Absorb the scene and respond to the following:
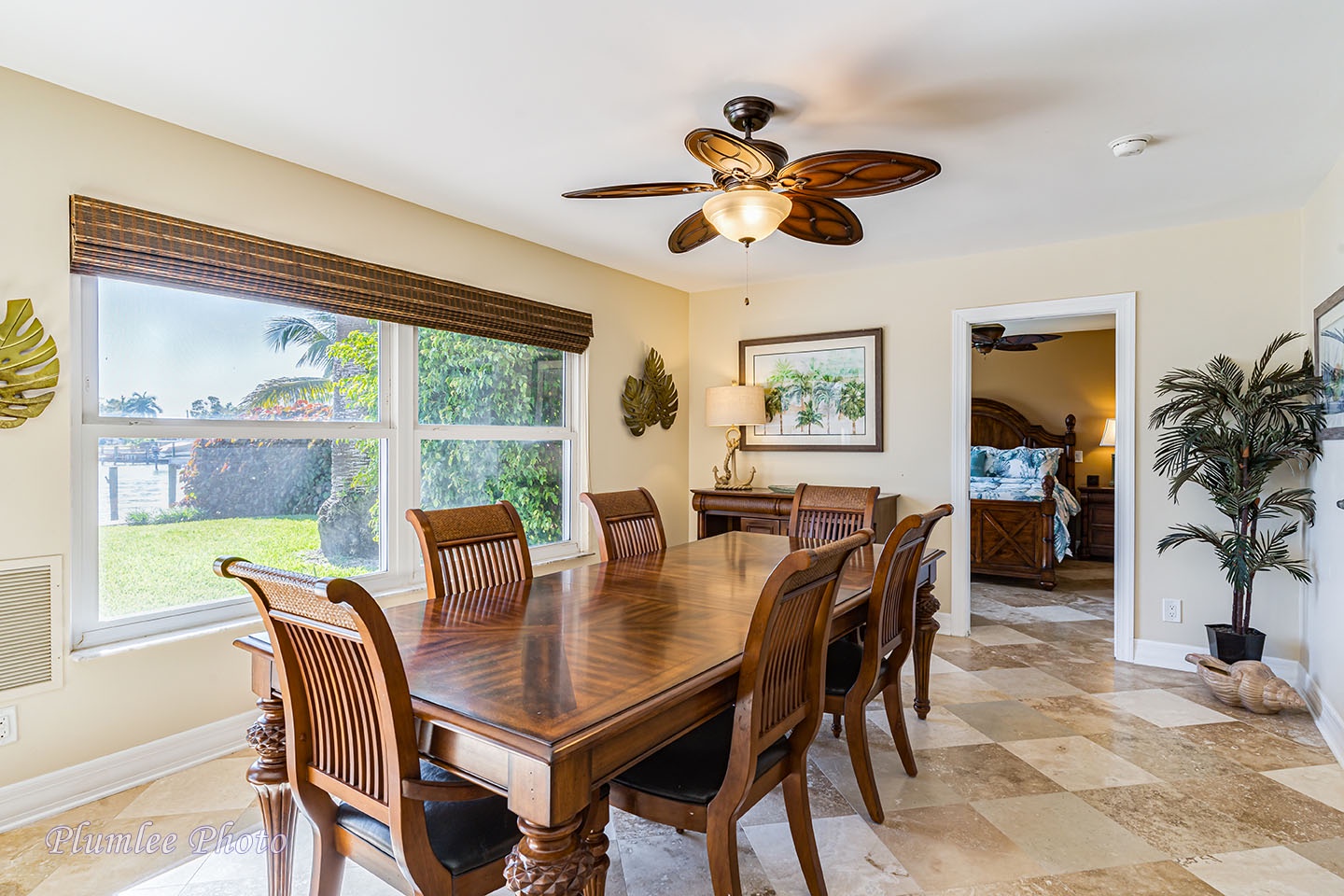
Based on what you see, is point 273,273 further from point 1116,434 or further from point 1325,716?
point 1325,716

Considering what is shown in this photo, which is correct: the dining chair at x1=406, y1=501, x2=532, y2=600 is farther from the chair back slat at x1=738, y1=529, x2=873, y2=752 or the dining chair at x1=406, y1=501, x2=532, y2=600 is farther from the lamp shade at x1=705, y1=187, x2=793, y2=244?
the lamp shade at x1=705, y1=187, x2=793, y2=244

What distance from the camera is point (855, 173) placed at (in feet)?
6.92

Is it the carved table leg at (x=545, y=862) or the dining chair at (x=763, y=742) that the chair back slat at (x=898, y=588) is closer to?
the dining chair at (x=763, y=742)

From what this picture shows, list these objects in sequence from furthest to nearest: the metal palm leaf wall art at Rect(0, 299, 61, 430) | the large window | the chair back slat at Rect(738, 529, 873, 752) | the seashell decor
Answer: the seashell decor → the large window → the metal palm leaf wall art at Rect(0, 299, 61, 430) → the chair back slat at Rect(738, 529, 873, 752)

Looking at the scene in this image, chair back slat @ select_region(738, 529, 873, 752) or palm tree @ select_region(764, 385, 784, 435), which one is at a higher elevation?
palm tree @ select_region(764, 385, 784, 435)

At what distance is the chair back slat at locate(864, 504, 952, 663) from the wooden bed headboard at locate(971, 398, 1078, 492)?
16.8 feet

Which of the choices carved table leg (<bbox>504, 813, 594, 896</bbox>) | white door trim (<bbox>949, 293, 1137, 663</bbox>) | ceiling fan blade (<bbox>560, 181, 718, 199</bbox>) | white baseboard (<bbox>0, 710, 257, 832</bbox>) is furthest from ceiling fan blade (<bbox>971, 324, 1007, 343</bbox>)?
white baseboard (<bbox>0, 710, 257, 832</bbox>)

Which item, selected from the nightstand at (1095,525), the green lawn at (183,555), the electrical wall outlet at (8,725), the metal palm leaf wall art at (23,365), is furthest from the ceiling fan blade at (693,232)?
the nightstand at (1095,525)

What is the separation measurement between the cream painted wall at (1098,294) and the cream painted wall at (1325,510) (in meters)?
0.16

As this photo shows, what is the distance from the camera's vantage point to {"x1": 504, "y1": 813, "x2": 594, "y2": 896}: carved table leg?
113 centimetres

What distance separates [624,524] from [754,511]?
1.70m

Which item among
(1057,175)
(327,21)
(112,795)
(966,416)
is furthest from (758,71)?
(112,795)

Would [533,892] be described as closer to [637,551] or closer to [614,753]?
[614,753]

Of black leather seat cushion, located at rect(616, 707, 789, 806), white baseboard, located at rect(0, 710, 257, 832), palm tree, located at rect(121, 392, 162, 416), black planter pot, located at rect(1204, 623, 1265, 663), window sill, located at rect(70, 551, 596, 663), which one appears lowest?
white baseboard, located at rect(0, 710, 257, 832)
